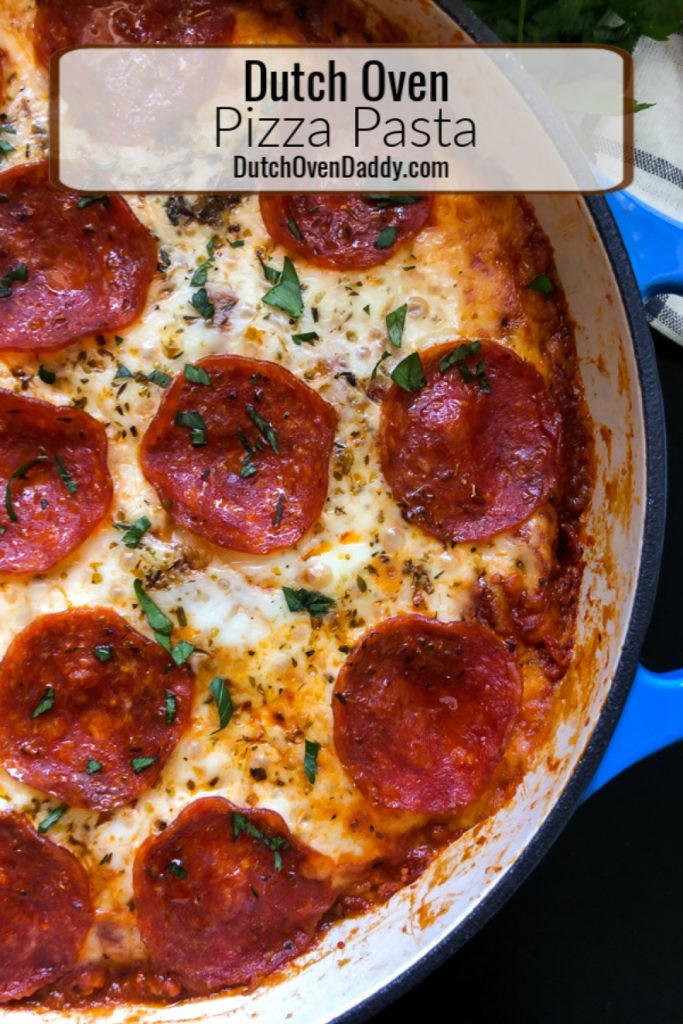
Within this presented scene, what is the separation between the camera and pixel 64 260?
2.12m

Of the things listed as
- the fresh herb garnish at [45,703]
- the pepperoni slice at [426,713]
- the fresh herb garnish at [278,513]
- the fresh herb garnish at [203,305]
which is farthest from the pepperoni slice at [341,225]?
the fresh herb garnish at [45,703]

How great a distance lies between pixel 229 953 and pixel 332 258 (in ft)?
6.48

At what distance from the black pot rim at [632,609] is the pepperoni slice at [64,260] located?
1005 millimetres

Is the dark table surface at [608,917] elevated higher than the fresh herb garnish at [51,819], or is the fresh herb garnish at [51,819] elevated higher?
the fresh herb garnish at [51,819]

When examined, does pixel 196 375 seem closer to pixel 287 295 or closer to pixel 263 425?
pixel 263 425

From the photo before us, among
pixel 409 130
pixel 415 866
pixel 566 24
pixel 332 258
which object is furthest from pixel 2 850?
pixel 566 24

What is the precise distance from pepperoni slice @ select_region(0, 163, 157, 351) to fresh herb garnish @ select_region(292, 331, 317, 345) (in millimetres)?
415

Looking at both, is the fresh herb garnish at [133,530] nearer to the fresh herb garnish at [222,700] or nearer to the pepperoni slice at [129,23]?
the fresh herb garnish at [222,700]

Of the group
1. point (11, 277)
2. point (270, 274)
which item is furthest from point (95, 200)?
point (270, 274)

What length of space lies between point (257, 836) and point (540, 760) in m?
0.83

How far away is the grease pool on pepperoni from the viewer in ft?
6.89

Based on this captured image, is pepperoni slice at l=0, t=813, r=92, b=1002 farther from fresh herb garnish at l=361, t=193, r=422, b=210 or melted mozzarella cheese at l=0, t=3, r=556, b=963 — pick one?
fresh herb garnish at l=361, t=193, r=422, b=210

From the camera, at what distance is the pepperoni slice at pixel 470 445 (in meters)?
2.18

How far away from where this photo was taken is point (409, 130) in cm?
221
